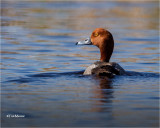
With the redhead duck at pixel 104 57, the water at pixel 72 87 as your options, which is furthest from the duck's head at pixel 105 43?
the water at pixel 72 87

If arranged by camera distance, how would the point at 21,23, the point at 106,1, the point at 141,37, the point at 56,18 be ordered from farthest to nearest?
the point at 106,1 → the point at 56,18 → the point at 21,23 → the point at 141,37

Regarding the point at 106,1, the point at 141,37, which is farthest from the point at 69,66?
the point at 106,1

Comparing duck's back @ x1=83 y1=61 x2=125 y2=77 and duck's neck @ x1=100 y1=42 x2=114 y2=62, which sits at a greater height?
duck's neck @ x1=100 y1=42 x2=114 y2=62

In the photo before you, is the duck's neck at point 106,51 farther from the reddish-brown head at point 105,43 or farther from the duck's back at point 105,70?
the duck's back at point 105,70

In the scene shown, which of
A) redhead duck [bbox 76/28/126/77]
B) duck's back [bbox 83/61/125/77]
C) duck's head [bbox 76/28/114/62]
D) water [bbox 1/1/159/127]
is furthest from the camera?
duck's head [bbox 76/28/114/62]

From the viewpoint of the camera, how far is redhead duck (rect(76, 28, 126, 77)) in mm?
10265

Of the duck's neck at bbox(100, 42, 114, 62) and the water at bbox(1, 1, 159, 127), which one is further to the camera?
the duck's neck at bbox(100, 42, 114, 62)

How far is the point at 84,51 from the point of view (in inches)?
655

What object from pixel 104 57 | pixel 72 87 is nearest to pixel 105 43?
pixel 104 57

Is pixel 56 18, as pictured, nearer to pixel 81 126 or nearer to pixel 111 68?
pixel 111 68

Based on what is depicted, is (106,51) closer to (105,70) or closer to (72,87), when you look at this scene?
(105,70)

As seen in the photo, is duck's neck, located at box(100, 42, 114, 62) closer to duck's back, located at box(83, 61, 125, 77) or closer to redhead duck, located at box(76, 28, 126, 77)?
redhead duck, located at box(76, 28, 126, 77)

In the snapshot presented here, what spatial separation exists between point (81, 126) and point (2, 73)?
498 centimetres

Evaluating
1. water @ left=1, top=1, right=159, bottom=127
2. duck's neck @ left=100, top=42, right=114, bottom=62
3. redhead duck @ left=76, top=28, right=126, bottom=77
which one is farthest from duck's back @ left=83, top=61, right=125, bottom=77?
duck's neck @ left=100, top=42, right=114, bottom=62
